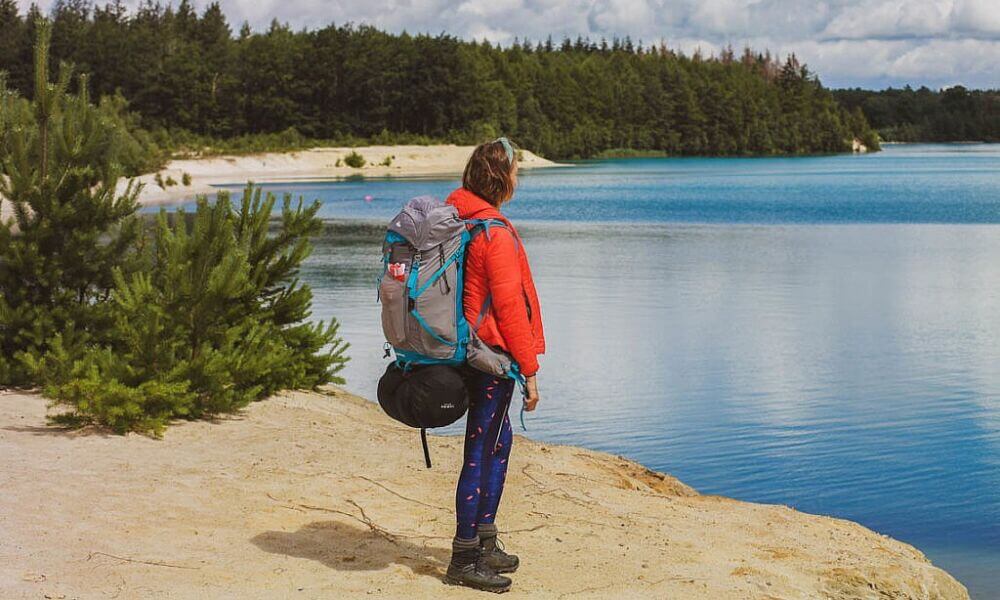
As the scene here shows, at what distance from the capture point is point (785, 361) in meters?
15.1

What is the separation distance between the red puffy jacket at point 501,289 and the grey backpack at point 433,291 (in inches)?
1.6

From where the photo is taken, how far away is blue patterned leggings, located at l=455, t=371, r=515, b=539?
532cm

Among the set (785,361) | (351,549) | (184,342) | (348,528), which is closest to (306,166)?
(785,361)

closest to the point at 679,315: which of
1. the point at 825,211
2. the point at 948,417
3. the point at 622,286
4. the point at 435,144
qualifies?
the point at 622,286

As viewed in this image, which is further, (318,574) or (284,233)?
(284,233)

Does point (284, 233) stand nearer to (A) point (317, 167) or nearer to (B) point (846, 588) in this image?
(B) point (846, 588)

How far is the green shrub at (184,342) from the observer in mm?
8438

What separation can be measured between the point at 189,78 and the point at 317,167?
27895 millimetres

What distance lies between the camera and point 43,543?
19.0 feet

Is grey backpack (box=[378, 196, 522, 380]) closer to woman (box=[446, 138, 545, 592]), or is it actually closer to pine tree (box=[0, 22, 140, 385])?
woman (box=[446, 138, 545, 592])

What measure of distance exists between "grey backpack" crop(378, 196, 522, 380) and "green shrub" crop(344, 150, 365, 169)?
8422 centimetres

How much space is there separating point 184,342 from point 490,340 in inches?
177

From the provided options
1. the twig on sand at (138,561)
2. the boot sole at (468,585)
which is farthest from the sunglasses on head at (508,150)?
the twig on sand at (138,561)

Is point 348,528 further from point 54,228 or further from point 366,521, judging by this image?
point 54,228
